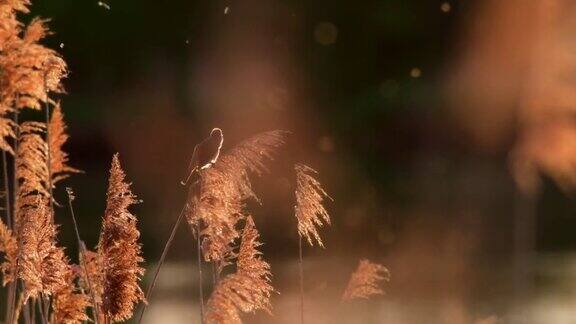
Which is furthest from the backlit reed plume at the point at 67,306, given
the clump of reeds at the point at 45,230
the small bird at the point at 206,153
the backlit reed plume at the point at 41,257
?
the small bird at the point at 206,153

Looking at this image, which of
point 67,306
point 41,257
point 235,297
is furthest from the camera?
point 67,306

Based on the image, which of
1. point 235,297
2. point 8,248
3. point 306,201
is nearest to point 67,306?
point 8,248

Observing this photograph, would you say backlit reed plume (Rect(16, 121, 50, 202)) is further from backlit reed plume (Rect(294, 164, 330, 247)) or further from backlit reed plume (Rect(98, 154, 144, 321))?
backlit reed plume (Rect(294, 164, 330, 247))

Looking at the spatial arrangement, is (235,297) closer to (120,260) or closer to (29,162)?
(120,260)

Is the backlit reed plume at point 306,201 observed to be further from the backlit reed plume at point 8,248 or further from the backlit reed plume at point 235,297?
the backlit reed plume at point 8,248

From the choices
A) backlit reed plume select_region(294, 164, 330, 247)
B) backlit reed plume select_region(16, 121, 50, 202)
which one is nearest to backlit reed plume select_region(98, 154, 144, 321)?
backlit reed plume select_region(294, 164, 330, 247)

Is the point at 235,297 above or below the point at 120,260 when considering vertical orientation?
below

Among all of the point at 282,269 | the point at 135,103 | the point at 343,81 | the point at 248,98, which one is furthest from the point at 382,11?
the point at 282,269
